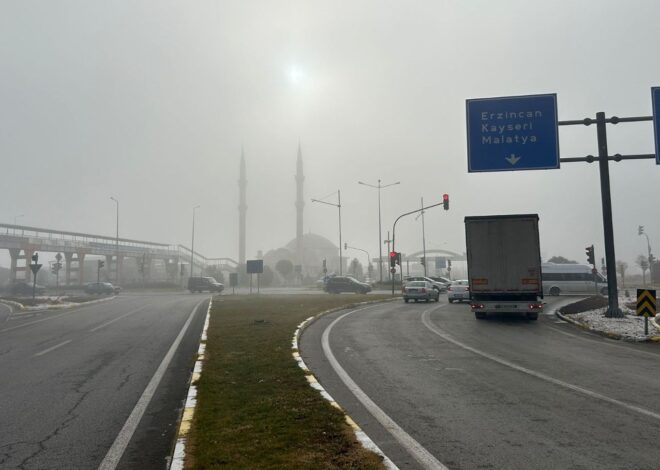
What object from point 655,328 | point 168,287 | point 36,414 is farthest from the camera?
point 168,287

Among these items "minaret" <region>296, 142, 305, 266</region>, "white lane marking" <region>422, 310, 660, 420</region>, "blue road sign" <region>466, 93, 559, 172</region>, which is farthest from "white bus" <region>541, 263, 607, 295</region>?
"minaret" <region>296, 142, 305, 266</region>

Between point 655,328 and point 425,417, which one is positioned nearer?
point 425,417

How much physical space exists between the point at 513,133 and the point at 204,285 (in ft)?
152

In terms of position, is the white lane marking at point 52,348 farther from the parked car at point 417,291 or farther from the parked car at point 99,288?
the parked car at point 99,288

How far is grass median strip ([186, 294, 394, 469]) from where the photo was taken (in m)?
4.51

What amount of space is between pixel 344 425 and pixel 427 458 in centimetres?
110

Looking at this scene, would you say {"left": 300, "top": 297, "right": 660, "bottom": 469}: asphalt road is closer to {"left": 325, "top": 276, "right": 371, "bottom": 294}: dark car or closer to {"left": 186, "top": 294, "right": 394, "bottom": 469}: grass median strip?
{"left": 186, "top": 294, "right": 394, "bottom": 469}: grass median strip

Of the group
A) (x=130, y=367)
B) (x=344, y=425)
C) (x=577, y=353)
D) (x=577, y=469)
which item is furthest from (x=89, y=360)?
(x=577, y=353)

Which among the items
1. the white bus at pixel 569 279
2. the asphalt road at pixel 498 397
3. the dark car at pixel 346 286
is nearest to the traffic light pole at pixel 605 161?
the asphalt road at pixel 498 397

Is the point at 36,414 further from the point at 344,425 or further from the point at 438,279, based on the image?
the point at 438,279

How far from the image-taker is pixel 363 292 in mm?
47688

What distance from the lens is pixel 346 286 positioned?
4847 cm

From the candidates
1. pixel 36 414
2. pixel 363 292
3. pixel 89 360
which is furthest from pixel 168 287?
pixel 36 414

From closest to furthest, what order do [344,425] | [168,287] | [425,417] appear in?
[344,425] < [425,417] < [168,287]
